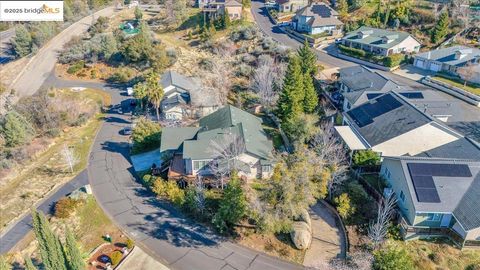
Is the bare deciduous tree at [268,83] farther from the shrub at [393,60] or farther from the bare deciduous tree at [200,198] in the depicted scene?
the bare deciduous tree at [200,198]

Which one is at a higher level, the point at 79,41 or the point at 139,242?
the point at 79,41

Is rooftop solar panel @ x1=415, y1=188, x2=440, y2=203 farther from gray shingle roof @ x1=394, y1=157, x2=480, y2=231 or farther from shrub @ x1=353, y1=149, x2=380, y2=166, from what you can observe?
shrub @ x1=353, y1=149, x2=380, y2=166

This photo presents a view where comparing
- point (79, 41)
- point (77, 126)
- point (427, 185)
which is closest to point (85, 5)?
point (79, 41)

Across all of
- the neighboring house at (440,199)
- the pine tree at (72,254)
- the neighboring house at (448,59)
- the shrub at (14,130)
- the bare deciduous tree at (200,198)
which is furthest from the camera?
the neighboring house at (448,59)

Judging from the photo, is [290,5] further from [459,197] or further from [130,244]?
[130,244]

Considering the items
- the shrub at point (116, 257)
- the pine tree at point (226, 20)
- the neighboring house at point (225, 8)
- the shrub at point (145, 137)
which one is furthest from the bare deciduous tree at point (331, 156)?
the neighboring house at point (225, 8)

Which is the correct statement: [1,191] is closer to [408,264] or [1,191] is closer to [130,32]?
[408,264]

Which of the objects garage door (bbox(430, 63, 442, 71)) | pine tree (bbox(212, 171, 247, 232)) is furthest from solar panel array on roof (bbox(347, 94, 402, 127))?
garage door (bbox(430, 63, 442, 71))
